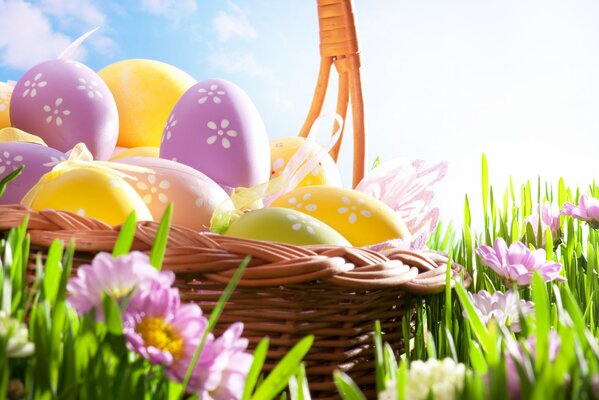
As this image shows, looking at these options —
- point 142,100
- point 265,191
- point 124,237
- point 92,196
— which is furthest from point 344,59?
point 124,237

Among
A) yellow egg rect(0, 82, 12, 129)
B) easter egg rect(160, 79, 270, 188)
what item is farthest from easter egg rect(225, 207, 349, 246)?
yellow egg rect(0, 82, 12, 129)

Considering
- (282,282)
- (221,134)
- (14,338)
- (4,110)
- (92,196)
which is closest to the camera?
(14,338)

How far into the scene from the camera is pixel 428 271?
2.30 feet

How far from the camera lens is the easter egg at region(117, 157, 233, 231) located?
75 centimetres

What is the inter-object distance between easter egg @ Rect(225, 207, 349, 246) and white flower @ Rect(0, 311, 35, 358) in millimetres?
362

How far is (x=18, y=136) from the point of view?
0.96 metres

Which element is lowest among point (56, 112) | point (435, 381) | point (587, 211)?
point (587, 211)

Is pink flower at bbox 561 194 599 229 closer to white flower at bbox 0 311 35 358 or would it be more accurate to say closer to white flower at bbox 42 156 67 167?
white flower at bbox 42 156 67 167

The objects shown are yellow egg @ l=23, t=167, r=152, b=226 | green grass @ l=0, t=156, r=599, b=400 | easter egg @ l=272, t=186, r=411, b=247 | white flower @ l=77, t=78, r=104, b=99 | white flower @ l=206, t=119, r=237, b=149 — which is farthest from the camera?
white flower @ l=77, t=78, r=104, b=99

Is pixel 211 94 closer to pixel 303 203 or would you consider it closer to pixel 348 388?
pixel 303 203

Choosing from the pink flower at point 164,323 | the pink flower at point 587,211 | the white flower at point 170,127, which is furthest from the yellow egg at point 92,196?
the pink flower at point 587,211

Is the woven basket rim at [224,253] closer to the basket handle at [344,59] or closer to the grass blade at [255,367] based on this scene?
the grass blade at [255,367]

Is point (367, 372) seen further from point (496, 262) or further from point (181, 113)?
point (181, 113)

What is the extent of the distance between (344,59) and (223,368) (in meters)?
1.01
